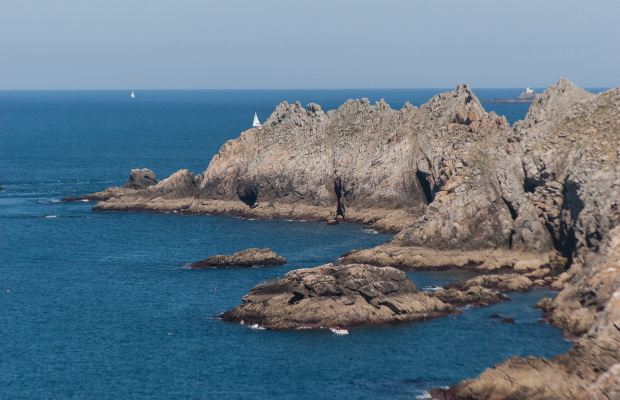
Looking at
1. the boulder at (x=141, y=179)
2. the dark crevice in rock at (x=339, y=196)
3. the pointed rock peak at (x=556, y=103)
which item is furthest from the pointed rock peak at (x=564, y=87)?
the boulder at (x=141, y=179)

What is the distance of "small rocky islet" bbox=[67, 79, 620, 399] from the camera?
206 feet

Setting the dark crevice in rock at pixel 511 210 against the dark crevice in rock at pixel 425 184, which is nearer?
the dark crevice in rock at pixel 511 210

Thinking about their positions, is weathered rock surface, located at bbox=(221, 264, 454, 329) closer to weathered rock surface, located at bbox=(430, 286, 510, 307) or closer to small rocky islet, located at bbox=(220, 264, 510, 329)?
small rocky islet, located at bbox=(220, 264, 510, 329)

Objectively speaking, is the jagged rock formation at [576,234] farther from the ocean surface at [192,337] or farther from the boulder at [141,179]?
the boulder at [141,179]

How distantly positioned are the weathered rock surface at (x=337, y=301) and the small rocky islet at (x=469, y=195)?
0.54m

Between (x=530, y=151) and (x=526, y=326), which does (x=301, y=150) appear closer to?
(x=530, y=151)

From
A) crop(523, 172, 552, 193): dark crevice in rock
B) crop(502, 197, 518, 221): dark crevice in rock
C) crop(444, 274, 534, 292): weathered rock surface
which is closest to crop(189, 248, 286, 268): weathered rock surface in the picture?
crop(444, 274, 534, 292): weathered rock surface

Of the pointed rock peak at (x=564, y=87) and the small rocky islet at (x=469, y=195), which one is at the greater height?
the pointed rock peak at (x=564, y=87)

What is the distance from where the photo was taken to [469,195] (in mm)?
107938

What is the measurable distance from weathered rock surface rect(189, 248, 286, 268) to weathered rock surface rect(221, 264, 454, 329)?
20.9 metres

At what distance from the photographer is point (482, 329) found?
77.6 metres

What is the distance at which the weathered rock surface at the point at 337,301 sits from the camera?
79.7m

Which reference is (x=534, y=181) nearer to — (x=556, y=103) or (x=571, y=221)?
(x=571, y=221)

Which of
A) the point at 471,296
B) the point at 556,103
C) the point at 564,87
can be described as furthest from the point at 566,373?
the point at 564,87
